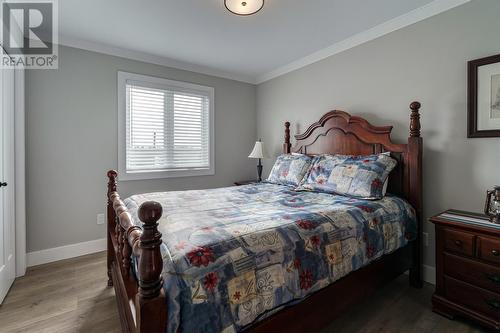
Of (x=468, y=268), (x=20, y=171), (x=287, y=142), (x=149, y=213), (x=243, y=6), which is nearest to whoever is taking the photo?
(x=149, y=213)

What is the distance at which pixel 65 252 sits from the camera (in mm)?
2756

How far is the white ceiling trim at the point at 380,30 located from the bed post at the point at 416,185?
0.87 metres

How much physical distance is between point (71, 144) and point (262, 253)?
2708 mm

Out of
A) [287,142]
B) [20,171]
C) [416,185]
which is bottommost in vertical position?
[416,185]

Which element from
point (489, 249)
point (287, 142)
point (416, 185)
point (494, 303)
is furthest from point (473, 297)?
point (287, 142)

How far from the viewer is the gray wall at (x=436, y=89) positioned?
1.93 m

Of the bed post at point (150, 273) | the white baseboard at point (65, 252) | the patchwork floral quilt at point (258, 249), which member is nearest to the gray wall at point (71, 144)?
the white baseboard at point (65, 252)

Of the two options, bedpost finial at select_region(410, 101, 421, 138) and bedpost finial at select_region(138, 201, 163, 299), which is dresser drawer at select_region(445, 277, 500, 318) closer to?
bedpost finial at select_region(410, 101, 421, 138)

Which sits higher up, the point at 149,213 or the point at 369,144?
the point at 369,144

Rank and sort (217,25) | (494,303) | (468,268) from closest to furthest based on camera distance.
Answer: (494,303) < (468,268) < (217,25)

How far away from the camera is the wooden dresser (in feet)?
5.10

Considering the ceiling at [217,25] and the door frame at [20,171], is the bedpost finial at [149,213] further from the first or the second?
the door frame at [20,171]

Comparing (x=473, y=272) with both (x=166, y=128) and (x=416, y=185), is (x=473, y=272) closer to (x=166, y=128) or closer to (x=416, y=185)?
(x=416, y=185)

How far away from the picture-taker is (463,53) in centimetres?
201
